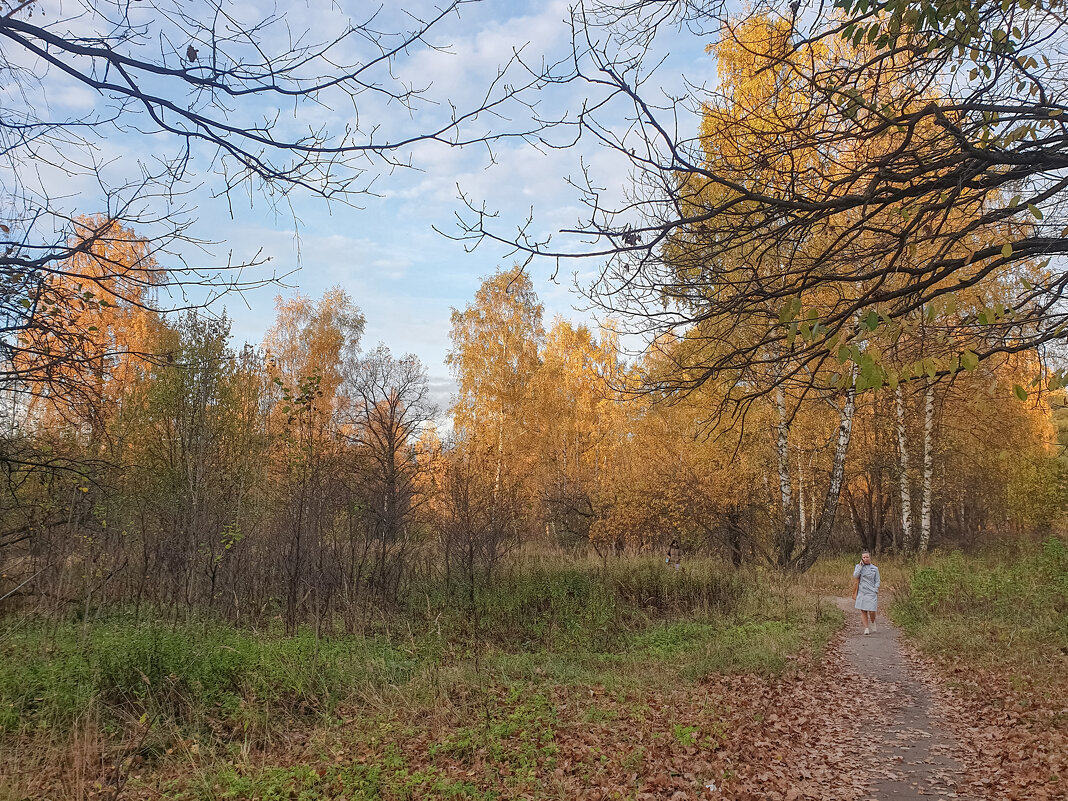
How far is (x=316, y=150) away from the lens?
244 centimetres

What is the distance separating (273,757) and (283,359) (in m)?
27.5

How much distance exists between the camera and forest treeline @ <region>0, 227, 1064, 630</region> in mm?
7730

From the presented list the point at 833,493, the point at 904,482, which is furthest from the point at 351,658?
the point at 904,482

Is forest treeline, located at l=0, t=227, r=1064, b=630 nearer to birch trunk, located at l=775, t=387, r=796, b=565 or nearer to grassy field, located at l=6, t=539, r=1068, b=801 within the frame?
birch trunk, located at l=775, t=387, r=796, b=565

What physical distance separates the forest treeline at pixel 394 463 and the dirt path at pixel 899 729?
Result: 9.86ft

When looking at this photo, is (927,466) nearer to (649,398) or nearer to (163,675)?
(649,398)

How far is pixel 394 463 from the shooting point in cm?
1658

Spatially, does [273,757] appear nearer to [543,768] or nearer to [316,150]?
[543,768]

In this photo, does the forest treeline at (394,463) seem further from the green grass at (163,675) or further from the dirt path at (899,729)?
the dirt path at (899,729)

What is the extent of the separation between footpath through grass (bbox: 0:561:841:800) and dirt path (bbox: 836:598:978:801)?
2.93ft

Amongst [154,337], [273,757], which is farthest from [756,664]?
[154,337]

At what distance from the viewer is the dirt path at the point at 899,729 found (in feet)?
16.7

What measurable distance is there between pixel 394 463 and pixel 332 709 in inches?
401

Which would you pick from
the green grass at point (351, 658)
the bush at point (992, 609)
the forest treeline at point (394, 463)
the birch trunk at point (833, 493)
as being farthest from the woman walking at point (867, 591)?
the birch trunk at point (833, 493)
